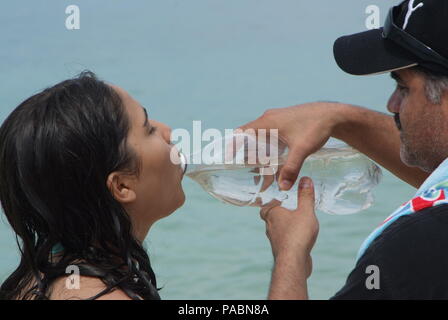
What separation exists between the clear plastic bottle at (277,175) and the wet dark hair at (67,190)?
1.04 ft

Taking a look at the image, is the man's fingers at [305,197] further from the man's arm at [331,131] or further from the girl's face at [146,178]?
the girl's face at [146,178]

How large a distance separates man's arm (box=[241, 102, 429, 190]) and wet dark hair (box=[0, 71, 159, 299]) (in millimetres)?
518

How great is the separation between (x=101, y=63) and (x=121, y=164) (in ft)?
19.5

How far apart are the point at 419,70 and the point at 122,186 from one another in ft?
2.46

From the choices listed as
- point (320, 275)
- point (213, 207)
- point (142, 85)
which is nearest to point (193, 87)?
point (142, 85)

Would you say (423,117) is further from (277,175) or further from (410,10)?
(277,175)

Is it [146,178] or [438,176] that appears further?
[146,178]

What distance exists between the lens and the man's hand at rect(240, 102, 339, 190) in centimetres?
235

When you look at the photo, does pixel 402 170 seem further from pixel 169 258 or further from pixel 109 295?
pixel 169 258

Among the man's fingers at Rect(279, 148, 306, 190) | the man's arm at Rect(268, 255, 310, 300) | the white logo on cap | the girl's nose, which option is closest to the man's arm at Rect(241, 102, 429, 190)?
the man's fingers at Rect(279, 148, 306, 190)

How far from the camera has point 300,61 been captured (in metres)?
7.79

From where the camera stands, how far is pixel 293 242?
193 cm

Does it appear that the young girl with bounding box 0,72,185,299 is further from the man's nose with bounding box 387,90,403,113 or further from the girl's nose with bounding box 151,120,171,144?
the man's nose with bounding box 387,90,403,113

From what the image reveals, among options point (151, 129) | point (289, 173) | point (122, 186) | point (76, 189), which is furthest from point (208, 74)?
point (76, 189)
